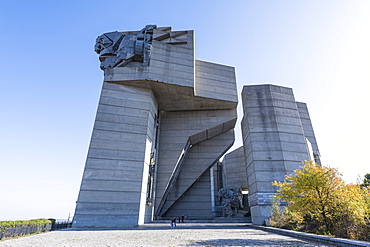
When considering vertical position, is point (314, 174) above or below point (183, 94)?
below

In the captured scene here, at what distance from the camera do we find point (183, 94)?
917 inches

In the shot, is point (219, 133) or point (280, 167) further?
point (219, 133)

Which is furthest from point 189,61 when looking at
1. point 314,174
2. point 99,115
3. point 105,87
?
point 314,174

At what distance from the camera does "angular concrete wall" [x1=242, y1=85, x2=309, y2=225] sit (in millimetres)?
17984

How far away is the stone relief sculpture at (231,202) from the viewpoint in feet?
95.5

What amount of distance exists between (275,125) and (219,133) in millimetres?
9839

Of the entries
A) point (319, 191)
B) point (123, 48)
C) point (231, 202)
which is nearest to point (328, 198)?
point (319, 191)

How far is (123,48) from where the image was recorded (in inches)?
891

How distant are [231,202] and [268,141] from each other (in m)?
14.0

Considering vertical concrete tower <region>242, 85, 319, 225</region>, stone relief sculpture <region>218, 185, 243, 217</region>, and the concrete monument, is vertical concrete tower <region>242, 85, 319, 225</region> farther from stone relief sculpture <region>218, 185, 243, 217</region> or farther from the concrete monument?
stone relief sculpture <region>218, 185, 243, 217</region>

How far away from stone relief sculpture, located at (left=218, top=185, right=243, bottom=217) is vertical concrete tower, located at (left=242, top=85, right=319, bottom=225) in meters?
10.2

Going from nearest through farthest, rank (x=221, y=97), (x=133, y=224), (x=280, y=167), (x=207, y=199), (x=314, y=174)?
(x=314, y=174), (x=133, y=224), (x=280, y=167), (x=221, y=97), (x=207, y=199)

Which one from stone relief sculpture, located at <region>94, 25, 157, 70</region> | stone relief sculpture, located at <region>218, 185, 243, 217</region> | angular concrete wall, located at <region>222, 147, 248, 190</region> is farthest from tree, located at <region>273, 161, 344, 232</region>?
angular concrete wall, located at <region>222, 147, 248, 190</region>

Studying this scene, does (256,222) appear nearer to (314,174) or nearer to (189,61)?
(314,174)
